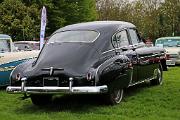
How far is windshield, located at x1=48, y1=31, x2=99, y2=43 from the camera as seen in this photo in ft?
31.3

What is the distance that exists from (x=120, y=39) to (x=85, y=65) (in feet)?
5.52

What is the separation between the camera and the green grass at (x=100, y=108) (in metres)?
8.22

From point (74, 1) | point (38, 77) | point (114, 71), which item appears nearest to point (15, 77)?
point (38, 77)

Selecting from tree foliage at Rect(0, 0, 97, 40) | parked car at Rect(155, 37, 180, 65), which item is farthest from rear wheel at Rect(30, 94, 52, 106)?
tree foliage at Rect(0, 0, 97, 40)

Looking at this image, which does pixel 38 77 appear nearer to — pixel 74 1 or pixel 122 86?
pixel 122 86

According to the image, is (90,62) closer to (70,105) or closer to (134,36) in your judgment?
(70,105)

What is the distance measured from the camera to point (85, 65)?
870 cm

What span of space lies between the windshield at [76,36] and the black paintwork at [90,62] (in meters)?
0.13

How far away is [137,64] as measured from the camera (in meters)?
10.3

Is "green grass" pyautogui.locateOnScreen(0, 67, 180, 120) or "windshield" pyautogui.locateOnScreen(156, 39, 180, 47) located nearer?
"green grass" pyautogui.locateOnScreen(0, 67, 180, 120)

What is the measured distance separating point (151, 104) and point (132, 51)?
1508mm

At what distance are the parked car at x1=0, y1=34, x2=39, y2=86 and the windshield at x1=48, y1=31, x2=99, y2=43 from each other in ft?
7.36

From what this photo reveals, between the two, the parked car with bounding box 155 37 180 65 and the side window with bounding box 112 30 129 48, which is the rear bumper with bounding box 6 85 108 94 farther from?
the parked car with bounding box 155 37 180 65

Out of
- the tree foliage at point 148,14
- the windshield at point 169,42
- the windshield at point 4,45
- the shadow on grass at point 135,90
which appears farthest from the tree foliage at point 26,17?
the shadow on grass at point 135,90
